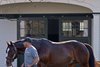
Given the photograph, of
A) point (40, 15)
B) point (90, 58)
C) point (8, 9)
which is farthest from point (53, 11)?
point (90, 58)

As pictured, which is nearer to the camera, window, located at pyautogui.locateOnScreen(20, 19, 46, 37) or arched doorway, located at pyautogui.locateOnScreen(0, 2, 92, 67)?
arched doorway, located at pyautogui.locateOnScreen(0, 2, 92, 67)

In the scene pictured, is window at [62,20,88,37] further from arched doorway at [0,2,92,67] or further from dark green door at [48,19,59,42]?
dark green door at [48,19,59,42]

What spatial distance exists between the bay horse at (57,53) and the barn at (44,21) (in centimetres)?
777

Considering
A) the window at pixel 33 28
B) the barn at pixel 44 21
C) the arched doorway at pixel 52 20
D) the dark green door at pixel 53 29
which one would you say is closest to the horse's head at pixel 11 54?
the barn at pixel 44 21

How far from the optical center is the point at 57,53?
11.7 m

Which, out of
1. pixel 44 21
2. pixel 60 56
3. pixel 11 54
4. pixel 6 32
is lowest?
pixel 60 56

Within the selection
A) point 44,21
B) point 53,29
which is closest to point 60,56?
point 44,21

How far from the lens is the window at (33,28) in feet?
66.4

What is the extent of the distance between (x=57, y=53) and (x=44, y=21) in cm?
866

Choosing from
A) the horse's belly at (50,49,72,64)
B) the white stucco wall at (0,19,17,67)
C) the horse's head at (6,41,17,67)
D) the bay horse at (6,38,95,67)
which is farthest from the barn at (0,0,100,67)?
the horse's head at (6,41,17,67)

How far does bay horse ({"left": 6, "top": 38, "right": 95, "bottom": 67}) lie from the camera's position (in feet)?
36.4

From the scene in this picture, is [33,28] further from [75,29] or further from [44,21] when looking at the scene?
[75,29]

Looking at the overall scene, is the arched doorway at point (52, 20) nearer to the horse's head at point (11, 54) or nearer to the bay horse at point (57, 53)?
the bay horse at point (57, 53)

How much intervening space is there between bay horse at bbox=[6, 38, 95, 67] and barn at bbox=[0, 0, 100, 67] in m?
7.77
